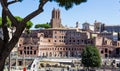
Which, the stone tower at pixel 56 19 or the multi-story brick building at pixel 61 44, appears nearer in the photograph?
the multi-story brick building at pixel 61 44

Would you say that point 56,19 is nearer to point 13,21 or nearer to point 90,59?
point 90,59

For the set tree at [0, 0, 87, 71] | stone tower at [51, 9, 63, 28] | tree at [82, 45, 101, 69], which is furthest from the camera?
stone tower at [51, 9, 63, 28]

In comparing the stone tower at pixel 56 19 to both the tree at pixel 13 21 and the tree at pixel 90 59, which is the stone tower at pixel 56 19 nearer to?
the tree at pixel 90 59

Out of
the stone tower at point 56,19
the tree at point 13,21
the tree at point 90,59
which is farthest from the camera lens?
the stone tower at point 56,19

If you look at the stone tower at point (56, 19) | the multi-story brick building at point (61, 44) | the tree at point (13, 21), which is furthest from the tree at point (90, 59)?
the tree at point (13, 21)

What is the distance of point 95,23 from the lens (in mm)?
146125

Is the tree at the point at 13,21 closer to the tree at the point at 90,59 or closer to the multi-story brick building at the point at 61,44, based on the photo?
the tree at the point at 90,59

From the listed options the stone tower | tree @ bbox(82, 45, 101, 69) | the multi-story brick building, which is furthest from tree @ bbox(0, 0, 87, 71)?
the stone tower

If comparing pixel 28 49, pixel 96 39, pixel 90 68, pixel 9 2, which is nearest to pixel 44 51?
pixel 28 49

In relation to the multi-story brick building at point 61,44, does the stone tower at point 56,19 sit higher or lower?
higher

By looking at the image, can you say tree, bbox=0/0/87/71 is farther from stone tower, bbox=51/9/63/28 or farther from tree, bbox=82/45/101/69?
stone tower, bbox=51/9/63/28

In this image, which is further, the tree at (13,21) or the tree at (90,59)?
the tree at (90,59)

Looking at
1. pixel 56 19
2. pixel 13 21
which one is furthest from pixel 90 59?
pixel 13 21

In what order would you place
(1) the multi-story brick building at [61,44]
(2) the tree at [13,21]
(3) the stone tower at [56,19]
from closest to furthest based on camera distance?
(2) the tree at [13,21]
(1) the multi-story brick building at [61,44]
(3) the stone tower at [56,19]
